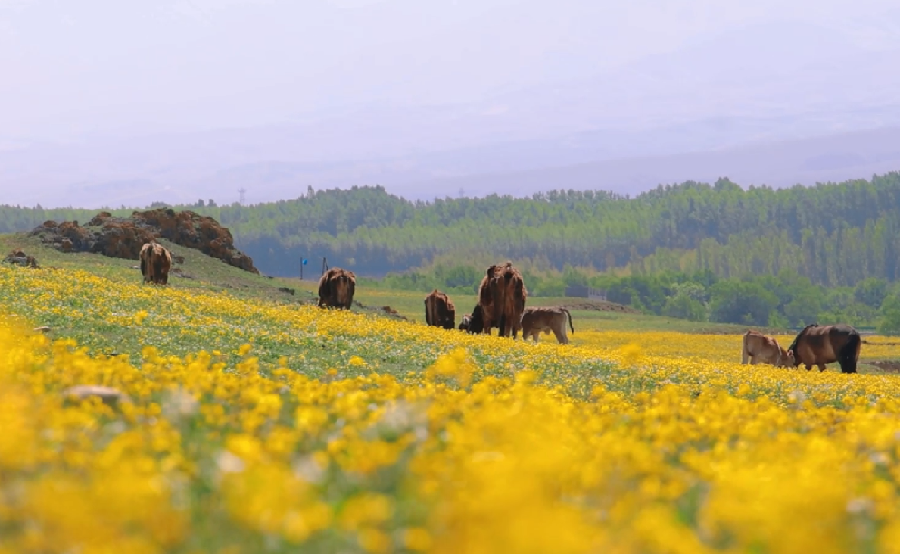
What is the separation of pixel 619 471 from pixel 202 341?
16.0m

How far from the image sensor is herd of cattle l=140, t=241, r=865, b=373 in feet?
134

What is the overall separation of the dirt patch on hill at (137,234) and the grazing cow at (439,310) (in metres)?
25.2

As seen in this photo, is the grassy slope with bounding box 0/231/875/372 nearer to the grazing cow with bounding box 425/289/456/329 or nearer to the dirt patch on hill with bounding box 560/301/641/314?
the dirt patch on hill with bounding box 560/301/641/314

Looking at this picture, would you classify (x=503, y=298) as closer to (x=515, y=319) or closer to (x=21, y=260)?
(x=515, y=319)

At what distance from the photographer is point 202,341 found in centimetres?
2191

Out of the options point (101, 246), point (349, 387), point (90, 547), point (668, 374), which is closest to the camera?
point (90, 547)

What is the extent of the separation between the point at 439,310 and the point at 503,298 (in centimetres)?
808

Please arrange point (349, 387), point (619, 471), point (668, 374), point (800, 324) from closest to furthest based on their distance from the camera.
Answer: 1. point (619, 471)
2. point (349, 387)
3. point (668, 374)
4. point (800, 324)

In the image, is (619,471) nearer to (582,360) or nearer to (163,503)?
(163,503)

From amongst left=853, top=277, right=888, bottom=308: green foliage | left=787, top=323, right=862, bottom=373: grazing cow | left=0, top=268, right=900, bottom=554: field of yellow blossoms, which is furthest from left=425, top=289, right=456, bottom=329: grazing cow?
left=853, top=277, right=888, bottom=308: green foliage

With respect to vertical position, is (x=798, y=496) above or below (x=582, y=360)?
above

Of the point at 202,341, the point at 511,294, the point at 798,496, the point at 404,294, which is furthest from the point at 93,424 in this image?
the point at 404,294

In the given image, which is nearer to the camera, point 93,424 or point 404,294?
point 93,424

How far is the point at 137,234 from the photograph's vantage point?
67188 mm
